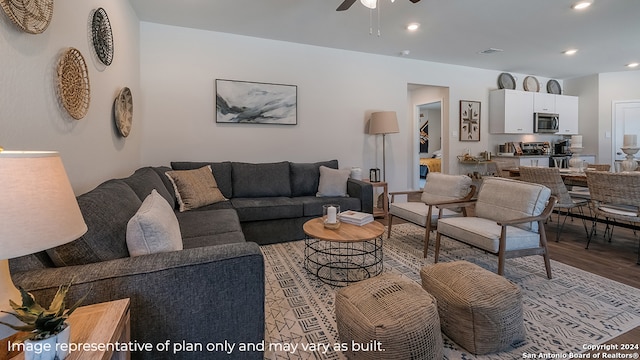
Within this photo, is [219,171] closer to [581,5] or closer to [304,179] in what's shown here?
[304,179]

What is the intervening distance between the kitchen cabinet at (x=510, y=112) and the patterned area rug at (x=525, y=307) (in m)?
3.70

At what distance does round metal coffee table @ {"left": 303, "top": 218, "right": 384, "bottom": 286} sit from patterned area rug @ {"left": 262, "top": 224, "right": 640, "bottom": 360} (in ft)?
0.36

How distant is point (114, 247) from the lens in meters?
1.34

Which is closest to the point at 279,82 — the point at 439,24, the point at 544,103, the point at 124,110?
the point at 124,110

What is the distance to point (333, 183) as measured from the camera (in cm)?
387

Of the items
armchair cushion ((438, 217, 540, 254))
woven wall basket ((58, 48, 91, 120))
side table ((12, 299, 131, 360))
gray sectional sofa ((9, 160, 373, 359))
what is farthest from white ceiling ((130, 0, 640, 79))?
side table ((12, 299, 131, 360))

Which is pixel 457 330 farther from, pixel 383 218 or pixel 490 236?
pixel 383 218

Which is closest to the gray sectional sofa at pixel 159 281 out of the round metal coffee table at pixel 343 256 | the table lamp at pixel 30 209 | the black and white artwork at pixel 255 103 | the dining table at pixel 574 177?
the table lamp at pixel 30 209

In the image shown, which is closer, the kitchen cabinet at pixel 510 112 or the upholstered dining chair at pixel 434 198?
the upholstered dining chair at pixel 434 198

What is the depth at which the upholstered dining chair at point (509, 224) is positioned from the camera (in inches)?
91.0

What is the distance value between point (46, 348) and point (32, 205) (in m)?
0.36

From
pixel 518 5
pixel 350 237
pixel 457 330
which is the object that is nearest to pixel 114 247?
pixel 350 237

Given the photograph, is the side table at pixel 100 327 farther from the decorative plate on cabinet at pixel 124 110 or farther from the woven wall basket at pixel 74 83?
the decorative plate on cabinet at pixel 124 110

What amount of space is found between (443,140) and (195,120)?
14.4 ft
